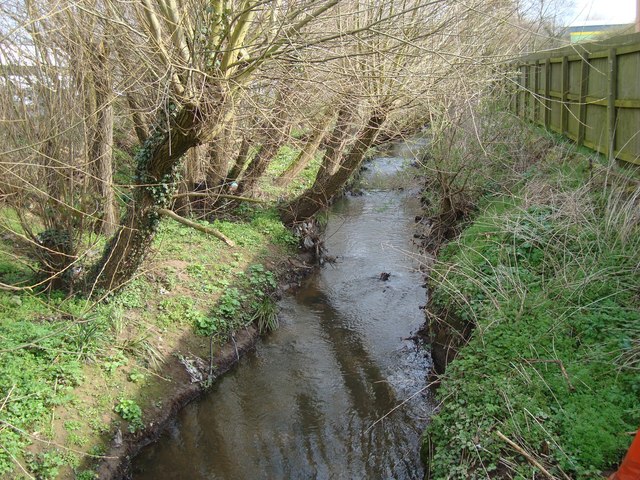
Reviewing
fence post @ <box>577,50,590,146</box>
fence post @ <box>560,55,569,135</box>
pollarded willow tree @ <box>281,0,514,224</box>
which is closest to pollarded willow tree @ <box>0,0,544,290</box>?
pollarded willow tree @ <box>281,0,514,224</box>

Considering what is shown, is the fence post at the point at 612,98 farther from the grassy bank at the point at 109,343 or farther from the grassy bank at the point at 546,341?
the grassy bank at the point at 109,343

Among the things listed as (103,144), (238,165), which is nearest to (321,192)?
(238,165)

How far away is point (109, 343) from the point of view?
6531mm

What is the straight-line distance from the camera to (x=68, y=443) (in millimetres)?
5297

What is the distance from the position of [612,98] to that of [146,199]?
613 centimetres

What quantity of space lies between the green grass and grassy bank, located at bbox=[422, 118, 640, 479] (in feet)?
0.03

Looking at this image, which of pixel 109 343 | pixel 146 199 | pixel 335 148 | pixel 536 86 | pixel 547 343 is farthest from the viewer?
pixel 536 86

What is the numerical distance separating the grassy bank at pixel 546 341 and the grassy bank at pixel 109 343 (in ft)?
10.1

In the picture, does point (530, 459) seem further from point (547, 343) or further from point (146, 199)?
point (146, 199)

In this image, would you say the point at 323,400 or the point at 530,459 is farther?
the point at 323,400

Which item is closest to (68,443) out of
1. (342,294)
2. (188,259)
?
(188,259)

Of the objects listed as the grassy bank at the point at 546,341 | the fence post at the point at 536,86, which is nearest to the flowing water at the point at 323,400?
the grassy bank at the point at 546,341

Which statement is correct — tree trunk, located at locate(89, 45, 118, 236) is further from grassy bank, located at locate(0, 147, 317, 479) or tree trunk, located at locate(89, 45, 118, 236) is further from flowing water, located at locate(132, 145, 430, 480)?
flowing water, located at locate(132, 145, 430, 480)

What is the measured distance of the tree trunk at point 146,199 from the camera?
6.43 metres
